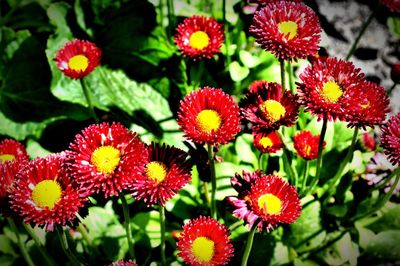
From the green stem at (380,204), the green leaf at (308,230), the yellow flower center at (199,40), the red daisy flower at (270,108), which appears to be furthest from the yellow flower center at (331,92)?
the yellow flower center at (199,40)

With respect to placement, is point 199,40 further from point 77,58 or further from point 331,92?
point 331,92

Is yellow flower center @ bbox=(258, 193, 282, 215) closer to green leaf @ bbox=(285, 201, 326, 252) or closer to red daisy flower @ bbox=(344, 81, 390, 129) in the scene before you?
red daisy flower @ bbox=(344, 81, 390, 129)

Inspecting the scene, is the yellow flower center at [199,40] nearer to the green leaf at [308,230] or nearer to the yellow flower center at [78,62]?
the yellow flower center at [78,62]

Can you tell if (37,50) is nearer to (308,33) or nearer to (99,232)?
(99,232)

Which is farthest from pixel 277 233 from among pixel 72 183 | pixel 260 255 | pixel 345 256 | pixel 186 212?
pixel 72 183

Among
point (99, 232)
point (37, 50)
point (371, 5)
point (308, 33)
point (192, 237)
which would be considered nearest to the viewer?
point (192, 237)

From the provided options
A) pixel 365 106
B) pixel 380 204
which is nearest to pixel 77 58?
pixel 365 106
